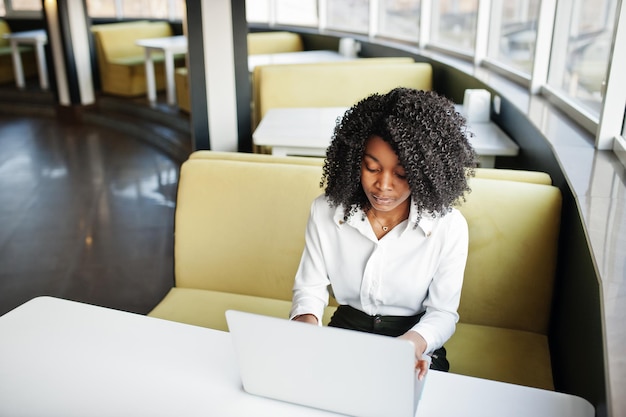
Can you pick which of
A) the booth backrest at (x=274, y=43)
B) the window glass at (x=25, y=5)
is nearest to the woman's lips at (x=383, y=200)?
the booth backrest at (x=274, y=43)

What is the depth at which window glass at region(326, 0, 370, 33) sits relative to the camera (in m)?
6.01

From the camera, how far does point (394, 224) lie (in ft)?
4.89

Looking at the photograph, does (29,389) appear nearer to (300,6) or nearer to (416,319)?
(416,319)

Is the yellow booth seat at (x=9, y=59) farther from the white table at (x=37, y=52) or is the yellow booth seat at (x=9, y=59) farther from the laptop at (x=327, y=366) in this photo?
the laptop at (x=327, y=366)

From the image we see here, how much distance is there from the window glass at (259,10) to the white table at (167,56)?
107 cm

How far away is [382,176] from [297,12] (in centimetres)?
608

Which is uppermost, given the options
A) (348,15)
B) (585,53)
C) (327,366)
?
(348,15)

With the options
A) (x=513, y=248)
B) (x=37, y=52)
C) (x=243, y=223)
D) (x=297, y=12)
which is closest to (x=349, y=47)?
(x=297, y=12)

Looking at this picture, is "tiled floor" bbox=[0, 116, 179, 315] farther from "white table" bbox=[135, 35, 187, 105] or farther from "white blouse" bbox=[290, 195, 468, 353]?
"white blouse" bbox=[290, 195, 468, 353]

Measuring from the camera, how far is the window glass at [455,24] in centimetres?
419

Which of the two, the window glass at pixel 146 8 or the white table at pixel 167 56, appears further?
the window glass at pixel 146 8

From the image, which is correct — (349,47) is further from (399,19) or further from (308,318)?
(308,318)

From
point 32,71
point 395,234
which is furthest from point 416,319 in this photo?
point 32,71

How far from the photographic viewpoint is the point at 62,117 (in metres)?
7.03
